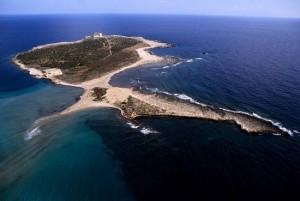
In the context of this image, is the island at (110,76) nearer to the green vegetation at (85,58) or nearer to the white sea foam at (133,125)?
the green vegetation at (85,58)

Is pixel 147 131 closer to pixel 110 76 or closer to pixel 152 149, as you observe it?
pixel 152 149

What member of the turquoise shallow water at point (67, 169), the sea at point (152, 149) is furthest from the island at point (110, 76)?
the turquoise shallow water at point (67, 169)

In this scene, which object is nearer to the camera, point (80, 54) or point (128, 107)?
point (128, 107)

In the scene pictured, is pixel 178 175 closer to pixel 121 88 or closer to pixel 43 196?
pixel 43 196

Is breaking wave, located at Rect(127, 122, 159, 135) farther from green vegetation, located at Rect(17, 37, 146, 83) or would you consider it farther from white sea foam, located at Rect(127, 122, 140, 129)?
green vegetation, located at Rect(17, 37, 146, 83)

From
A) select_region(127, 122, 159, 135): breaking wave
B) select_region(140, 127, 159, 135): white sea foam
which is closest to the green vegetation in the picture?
select_region(127, 122, 159, 135): breaking wave

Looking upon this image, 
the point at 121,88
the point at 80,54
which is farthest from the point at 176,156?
the point at 80,54

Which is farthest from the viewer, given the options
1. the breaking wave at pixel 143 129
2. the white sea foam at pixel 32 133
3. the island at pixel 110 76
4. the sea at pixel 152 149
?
the island at pixel 110 76

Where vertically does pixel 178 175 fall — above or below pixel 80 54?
above
